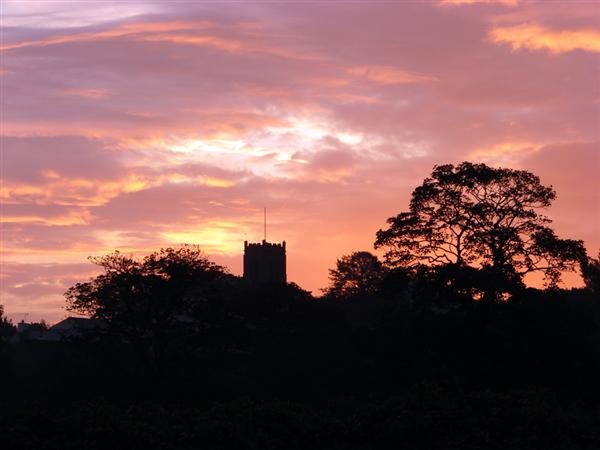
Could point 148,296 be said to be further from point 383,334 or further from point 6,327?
point 6,327

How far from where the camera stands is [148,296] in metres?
75.4

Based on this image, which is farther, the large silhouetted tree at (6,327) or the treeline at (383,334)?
the large silhouetted tree at (6,327)

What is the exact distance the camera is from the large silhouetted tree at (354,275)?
156 metres

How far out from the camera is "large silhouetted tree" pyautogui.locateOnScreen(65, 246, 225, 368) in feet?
241

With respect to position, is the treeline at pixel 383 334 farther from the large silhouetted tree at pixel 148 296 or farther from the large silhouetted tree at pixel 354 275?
the large silhouetted tree at pixel 354 275

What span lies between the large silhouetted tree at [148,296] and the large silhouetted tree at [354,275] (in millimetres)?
77238

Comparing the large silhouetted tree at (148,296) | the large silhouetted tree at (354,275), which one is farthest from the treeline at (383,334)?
the large silhouetted tree at (354,275)

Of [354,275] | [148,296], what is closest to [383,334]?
[148,296]

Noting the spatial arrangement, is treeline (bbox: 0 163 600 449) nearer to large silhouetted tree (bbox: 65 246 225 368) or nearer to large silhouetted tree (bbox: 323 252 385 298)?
large silhouetted tree (bbox: 65 246 225 368)

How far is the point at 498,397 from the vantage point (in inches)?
998

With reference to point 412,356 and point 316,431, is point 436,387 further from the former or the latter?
point 412,356

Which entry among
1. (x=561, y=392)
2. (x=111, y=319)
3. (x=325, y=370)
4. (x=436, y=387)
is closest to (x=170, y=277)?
(x=111, y=319)

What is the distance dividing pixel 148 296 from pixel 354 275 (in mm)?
88794

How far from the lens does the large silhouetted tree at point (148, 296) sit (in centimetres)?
7350
